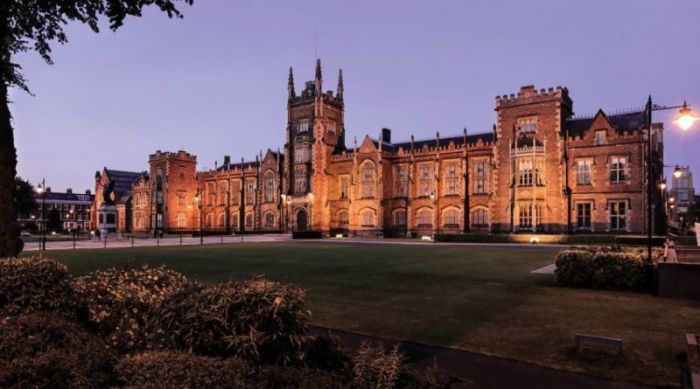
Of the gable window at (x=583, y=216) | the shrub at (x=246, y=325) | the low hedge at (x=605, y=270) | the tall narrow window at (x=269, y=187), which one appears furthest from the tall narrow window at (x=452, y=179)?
the shrub at (x=246, y=325)

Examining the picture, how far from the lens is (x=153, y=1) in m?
12.0

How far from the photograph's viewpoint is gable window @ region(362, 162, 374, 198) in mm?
60812

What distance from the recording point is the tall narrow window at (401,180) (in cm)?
5991

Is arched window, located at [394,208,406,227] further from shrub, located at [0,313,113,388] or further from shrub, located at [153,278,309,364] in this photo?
shrub, located at [153,278,309,364]

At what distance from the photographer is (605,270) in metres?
15.6

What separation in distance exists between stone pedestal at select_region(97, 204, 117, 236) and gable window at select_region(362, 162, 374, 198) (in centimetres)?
4620

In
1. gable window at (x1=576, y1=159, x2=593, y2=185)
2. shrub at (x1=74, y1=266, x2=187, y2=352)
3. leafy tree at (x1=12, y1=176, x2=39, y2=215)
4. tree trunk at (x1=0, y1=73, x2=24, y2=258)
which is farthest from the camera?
leafy tree at (x1=12, y1=176, x2=39, y2=215)

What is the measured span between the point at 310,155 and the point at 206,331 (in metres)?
62.0

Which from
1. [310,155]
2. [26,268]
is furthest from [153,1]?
[310,155]

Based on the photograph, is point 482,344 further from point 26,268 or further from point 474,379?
point 26,268

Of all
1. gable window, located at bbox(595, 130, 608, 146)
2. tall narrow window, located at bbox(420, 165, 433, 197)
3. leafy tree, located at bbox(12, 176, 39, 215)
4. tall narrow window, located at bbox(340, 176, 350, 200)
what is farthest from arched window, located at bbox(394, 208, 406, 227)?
leafy tree, located at bbox(12, 176, 39, 215)

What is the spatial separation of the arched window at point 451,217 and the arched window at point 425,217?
6.02 ft

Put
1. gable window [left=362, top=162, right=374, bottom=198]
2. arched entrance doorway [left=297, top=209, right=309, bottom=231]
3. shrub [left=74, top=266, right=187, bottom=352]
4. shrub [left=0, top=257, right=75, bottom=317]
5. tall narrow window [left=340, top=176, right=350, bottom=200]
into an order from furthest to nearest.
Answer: arched entrance doorway [left=297, top=209, right=309, bottom=231] → tall narrow window [left=340, top=176, right=350, bottom=200] → gable window [left=362, top=162, right=374, bottom=198] → shrub [left=0, top=257, right=75, bottom=317] → shrub [left=74, top=266, right=187, bottom=352]

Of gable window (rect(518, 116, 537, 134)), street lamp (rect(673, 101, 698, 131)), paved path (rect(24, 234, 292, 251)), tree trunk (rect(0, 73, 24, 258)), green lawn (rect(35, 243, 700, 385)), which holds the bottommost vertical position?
paved path (rect(24, 234, 292, 251))
